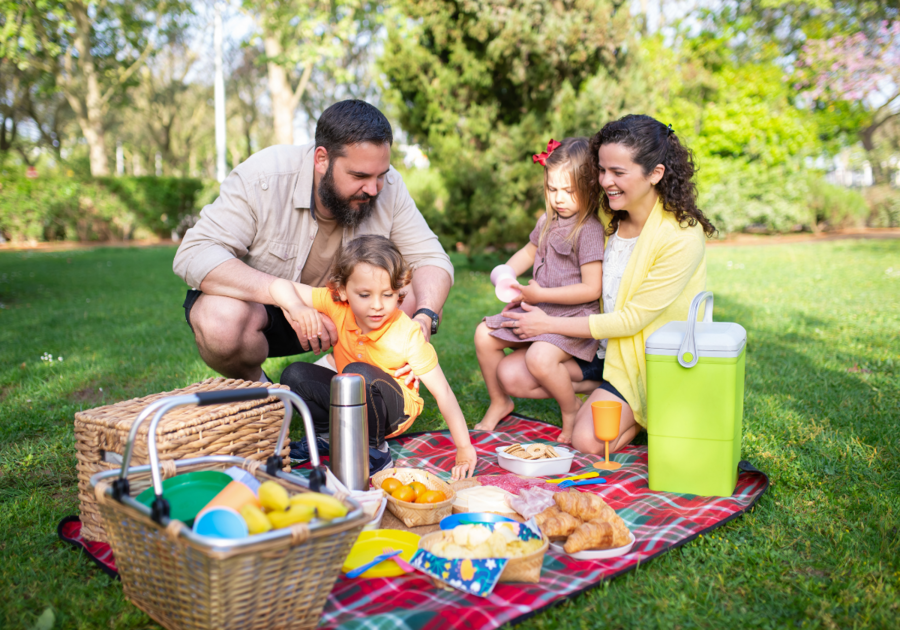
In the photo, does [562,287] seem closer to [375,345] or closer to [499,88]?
[375,345]

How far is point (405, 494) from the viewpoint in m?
2.31

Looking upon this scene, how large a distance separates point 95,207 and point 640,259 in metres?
16.8

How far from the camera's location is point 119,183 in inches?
657

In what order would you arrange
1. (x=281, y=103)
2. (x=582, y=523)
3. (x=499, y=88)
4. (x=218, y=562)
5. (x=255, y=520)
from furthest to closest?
(x=281, y=103) → (x=499, y=88) → (x=582, y=523) → (x=255, y=520) → (x=218, y=562)

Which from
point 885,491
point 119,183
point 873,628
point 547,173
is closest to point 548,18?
point 547,173

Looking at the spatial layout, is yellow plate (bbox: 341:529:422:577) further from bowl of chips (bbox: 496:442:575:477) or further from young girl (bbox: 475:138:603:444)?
young girl (bbox: 475:138:603:444)

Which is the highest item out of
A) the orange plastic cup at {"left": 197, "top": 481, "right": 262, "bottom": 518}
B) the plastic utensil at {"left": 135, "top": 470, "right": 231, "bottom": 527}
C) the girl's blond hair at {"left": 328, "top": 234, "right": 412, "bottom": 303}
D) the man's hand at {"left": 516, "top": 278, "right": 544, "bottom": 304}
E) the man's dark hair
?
the man's dark hair

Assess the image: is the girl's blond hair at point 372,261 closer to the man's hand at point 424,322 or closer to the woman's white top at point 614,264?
the man's hand at point 424,322

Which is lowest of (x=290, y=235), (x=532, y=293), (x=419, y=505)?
(x=419, y=505)

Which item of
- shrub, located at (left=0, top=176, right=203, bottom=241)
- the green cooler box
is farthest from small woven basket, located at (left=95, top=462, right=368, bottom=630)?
shrub, located at (left=0, top=176, right=203, bottom=241)

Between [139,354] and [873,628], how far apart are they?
489 centimetres

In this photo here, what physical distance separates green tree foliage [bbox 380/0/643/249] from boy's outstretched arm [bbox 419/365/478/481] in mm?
5802

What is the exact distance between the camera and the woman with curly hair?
2969 mm

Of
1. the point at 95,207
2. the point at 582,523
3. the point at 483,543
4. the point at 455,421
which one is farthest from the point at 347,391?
the point at 95,207
